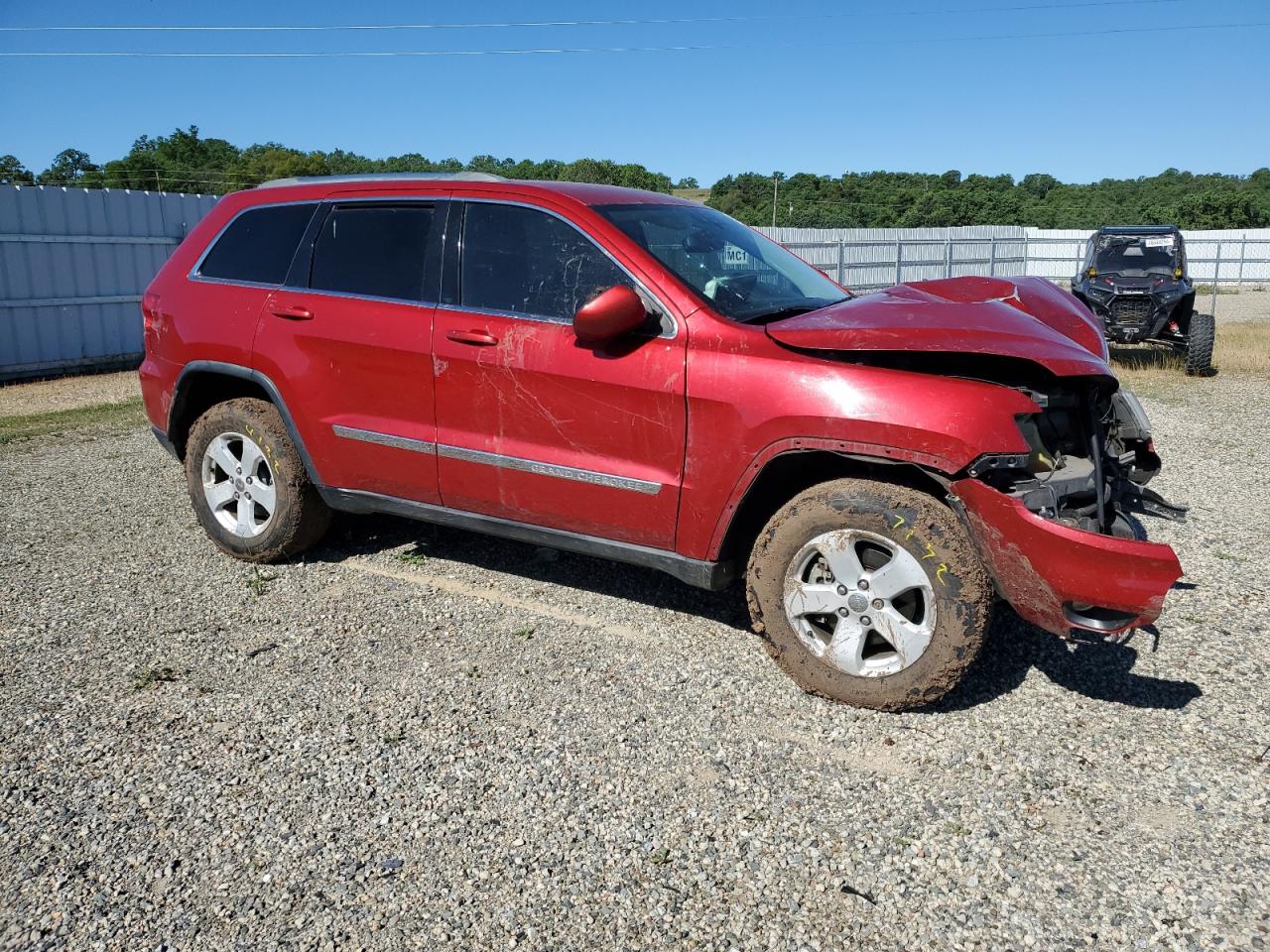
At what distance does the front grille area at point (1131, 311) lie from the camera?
41.0ft

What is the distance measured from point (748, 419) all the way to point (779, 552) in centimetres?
51

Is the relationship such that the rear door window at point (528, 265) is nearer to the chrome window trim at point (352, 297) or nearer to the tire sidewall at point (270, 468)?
the chrome window trim at point (352, 297)

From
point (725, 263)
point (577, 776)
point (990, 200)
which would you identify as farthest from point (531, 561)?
point (990, 200)

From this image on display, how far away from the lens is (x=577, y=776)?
10.9ft

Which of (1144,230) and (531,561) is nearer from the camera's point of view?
(531,561)

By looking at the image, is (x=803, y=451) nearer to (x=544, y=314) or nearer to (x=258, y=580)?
(x=544, y=314)

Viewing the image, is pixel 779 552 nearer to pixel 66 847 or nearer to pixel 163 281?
pixel 66 847

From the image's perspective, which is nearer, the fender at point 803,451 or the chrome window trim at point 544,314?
the fender at point 803,451

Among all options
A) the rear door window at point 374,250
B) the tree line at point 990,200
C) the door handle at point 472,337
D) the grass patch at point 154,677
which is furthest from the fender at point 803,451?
the tree line at point 990,200

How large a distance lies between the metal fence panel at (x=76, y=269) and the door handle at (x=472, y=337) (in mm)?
11425

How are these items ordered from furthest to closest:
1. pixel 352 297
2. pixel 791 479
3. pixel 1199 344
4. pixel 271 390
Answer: pixel 1199 344 → pixel 271 390 → pixel 352 297 → pixel 791 479

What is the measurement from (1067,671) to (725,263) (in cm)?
224

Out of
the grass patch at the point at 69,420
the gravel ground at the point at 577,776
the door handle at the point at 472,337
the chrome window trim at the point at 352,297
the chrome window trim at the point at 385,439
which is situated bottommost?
the gravel ground at the point at 577,776

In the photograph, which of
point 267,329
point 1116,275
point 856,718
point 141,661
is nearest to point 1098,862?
point 856,718
